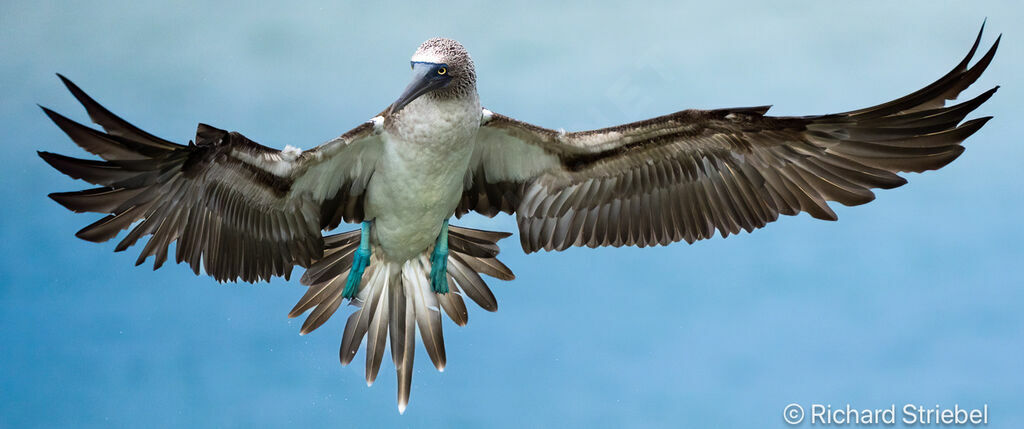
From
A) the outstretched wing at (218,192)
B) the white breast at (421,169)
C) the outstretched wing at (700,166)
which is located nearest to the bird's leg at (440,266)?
the white breast at (421,169)

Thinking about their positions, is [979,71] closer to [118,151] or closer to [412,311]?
[412,311]

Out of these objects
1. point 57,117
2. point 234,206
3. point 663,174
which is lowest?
point 57,117

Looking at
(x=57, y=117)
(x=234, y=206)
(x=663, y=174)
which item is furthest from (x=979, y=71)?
(x=57, y=117)

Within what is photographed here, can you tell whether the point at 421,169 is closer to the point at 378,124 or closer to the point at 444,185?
the point at 444,185

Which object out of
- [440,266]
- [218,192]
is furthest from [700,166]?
[218,192]

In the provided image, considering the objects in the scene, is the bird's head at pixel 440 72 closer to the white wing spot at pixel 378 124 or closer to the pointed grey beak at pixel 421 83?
the pointed grey beak at pixel 421 83

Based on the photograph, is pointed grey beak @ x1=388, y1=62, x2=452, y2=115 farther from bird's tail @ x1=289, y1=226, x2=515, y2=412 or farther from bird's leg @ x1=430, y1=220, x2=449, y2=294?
bird's tail @ x1=289, y1=226, x2=515, y2=412

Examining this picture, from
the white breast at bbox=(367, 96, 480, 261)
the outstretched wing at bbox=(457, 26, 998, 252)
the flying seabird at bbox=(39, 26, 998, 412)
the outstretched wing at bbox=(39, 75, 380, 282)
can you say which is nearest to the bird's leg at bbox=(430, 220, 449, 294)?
the flying seabird at bbox=(39, 26, 998, 412)

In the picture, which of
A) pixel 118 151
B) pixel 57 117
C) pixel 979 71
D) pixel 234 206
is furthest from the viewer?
pixel 234 206
